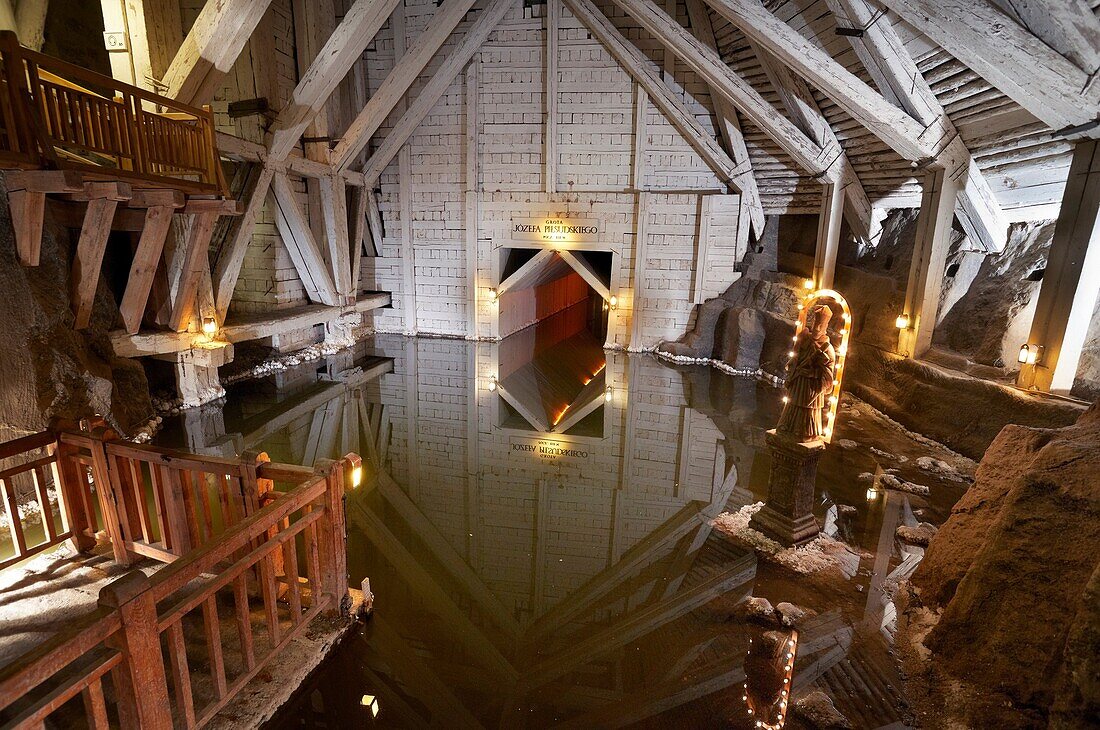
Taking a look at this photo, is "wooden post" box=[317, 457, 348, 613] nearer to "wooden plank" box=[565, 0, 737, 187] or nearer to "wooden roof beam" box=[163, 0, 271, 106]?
"wooden roof beam" box=[163, 0, 271, 106]

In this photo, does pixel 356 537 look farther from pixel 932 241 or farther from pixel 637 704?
pixel 932 241

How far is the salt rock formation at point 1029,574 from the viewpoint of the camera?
104 inches

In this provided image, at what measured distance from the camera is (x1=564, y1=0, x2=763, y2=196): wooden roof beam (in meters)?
10.0

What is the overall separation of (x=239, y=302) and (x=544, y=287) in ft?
27.3

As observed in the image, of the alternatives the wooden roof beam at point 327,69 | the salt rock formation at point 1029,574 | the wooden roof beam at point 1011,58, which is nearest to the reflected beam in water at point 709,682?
the salt rock formation at point 1029,574

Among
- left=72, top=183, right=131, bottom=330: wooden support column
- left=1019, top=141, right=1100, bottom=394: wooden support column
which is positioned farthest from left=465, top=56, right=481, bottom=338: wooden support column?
left=1019, top=141, right=1100, bottom=394: wooden support column

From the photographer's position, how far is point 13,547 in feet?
12.4

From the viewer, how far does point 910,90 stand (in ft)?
20.7

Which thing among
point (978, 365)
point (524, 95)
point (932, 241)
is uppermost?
point (524, 95)

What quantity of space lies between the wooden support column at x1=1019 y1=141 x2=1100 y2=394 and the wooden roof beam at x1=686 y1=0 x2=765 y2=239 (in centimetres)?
542

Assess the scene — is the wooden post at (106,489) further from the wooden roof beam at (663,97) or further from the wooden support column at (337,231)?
the wooden roof beam at (663,97)

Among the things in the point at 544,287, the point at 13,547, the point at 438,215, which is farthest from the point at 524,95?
the point at 13,547

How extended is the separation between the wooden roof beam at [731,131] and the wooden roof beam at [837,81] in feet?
9.71

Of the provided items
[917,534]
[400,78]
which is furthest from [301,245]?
[917,534]
